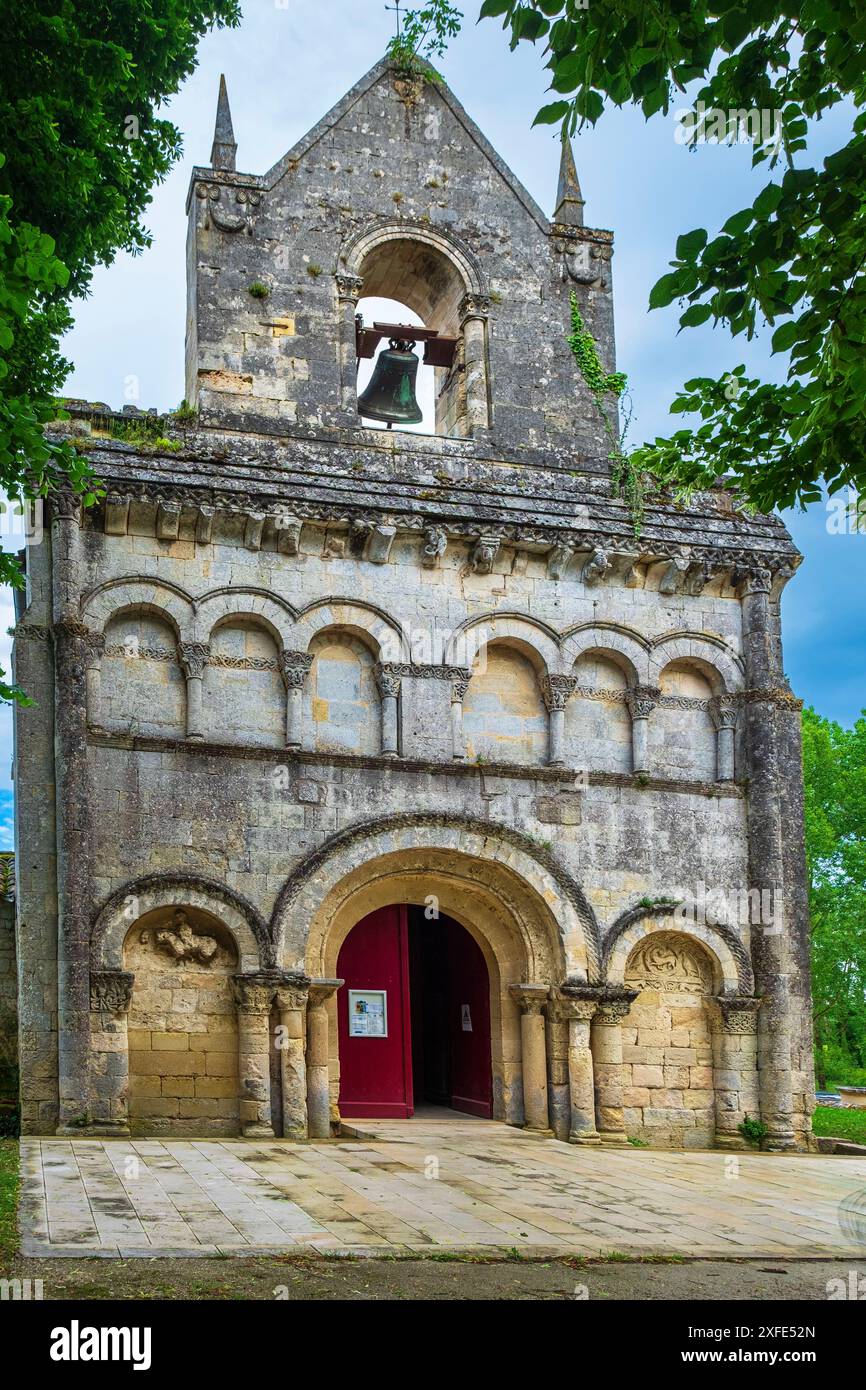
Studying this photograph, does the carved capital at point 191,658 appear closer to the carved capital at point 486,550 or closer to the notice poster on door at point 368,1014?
the carved capital at point 486,550

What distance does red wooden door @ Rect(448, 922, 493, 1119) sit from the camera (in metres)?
19.0

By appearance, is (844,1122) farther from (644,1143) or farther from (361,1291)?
(361,1291)

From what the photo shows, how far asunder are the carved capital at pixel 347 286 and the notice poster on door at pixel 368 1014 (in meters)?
8.49

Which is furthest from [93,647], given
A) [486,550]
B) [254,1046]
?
[486,550]

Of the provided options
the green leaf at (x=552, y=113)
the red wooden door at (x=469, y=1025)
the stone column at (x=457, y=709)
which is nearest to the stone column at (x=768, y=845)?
the red wooden door at (x=469, y=1025)

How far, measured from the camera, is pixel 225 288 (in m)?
18.6

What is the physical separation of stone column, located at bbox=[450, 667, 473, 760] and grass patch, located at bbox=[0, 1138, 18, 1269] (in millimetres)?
6515

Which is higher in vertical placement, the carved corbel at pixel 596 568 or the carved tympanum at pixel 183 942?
the carved corbel at pixel 596 568

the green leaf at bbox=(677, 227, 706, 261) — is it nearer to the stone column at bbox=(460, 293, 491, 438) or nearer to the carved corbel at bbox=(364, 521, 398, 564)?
the carved corbel at bbox=(364, 521, 398, 564)

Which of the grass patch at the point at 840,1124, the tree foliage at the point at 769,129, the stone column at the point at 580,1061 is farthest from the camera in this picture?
the grass patch at the point at 840,1124

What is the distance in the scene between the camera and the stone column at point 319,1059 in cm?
1681

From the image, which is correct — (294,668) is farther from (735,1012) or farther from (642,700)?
(735,1012)

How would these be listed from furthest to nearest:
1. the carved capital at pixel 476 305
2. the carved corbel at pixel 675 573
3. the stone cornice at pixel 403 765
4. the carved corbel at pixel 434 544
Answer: the carved capital at pixel 476 305, the carved corbel at pixel 675 573, the carved corbel at pixel 434 544, the stone cornice at pixel 403 765

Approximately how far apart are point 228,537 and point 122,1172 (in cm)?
754
